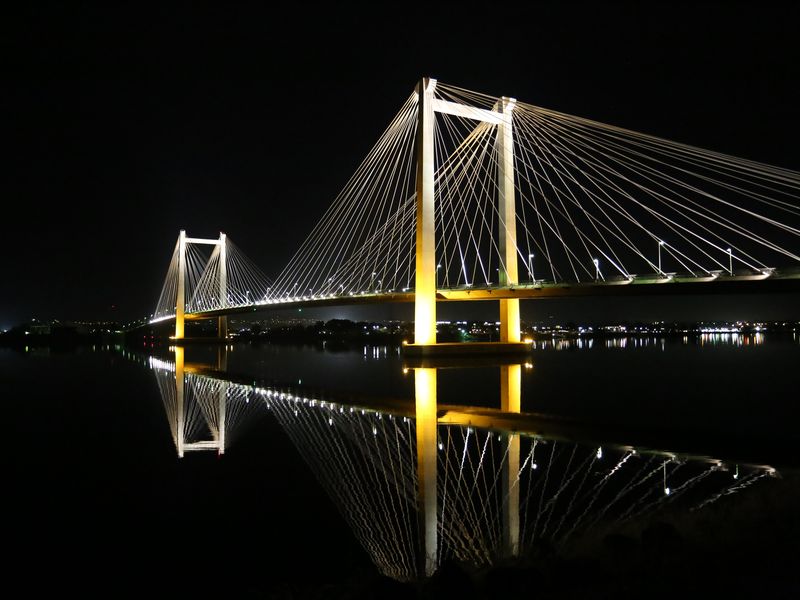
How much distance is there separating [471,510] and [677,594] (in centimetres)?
213

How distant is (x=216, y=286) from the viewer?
5144 centimetres

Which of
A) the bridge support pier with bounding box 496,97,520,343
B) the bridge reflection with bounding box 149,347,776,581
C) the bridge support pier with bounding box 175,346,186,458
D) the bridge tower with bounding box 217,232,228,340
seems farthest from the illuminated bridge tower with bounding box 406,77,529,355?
the bridge tower with bounding box 217,232,228,340

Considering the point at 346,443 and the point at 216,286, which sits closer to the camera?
the point at 346,443

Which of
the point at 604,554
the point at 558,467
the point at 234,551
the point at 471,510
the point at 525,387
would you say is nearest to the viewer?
the point at 604,554

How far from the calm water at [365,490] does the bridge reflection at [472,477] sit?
0.10 ft

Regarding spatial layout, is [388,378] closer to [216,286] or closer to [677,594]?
[677,594]

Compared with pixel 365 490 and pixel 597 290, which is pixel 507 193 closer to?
pixel 597 290

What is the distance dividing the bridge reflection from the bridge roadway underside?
9.48 metres

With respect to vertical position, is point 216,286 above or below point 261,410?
above

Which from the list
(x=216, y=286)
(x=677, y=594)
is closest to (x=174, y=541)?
(x=677, y=594)

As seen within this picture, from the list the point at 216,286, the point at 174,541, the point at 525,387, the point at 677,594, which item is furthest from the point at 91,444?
the point at 216,286

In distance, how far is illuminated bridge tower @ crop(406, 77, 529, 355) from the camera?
2206 centimetres

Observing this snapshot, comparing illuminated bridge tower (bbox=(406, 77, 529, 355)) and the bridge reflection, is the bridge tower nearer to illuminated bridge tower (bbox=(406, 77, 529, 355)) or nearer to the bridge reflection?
illuminated bridge tower (bbox=(406, 77, 529, 355))

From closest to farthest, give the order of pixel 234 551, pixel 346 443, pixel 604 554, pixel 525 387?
pixel 604 554
pixel 234 551
pixel 346 443
pixel 525 387
